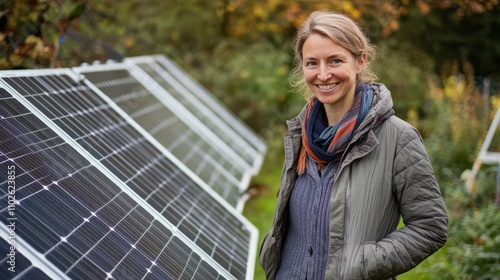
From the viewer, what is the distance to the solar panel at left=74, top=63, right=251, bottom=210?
6.20 metres

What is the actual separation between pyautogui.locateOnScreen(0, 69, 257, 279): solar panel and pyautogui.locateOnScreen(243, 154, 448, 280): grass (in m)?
1.35

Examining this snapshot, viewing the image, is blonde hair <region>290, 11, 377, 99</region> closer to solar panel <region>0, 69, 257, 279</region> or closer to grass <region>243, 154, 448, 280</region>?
solar panel <region>0, 69, 257, 279</region>

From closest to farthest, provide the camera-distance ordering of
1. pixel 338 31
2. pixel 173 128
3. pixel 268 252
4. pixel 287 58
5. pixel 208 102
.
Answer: pixel 338 31, pixel 268 252, pixel 173 128, pixel 208 102, pixel 287 58

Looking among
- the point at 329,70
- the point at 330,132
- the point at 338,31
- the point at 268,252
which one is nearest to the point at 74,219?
the point at 268,252

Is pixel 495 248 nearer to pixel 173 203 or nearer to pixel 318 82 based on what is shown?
pixel 173 203

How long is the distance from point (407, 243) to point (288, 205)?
0.62 m

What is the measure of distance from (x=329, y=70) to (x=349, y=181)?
518mm

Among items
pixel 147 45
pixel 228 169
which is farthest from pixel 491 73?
pixel 228 169

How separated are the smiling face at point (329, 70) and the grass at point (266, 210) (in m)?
2.90

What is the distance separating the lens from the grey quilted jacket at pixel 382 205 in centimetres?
277

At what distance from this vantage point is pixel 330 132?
2971 mm

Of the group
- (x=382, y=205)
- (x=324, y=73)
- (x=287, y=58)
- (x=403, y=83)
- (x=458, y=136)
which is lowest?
(x=287, y=58)

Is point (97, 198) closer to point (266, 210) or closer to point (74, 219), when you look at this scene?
point (74, 219)

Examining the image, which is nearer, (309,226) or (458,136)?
(309,226)
